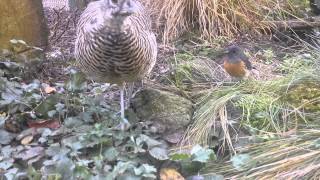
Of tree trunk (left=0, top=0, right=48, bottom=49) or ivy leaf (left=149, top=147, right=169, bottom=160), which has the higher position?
tree trunk (left=0, top=0, right=48, bottom=49)

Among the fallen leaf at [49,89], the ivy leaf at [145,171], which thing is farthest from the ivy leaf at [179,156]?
the fallen leaf at [49,89]

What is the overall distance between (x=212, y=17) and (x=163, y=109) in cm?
202

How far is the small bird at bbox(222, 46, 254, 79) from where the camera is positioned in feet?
12.6

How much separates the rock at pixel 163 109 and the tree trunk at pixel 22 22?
37.7 inches

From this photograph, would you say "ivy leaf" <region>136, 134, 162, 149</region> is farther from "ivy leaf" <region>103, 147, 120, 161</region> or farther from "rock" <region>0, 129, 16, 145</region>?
"rock" <region>0, 129, 16, 145</region>

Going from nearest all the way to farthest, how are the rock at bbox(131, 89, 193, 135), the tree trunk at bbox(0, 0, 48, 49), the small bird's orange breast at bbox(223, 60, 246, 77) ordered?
1. the rock at bbox(131, 89, 193, 135)
2. the small bird's orange breast at bbox(223, 60, 246, 77)
3. the tree trunk at bbox(0, 0, 48, 49)

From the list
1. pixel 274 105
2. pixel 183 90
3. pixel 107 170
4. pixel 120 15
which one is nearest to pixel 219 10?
pixel 183 90

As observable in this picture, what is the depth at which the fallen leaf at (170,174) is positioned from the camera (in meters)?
2.78

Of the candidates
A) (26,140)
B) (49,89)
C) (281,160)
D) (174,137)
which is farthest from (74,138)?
(281,160)

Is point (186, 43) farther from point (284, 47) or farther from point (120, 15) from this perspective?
point (120, 15)

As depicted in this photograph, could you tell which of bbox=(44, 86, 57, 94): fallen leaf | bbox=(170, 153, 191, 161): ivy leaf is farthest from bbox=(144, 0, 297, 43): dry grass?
bbox=(170, 153, 191, 161): ivy leaf

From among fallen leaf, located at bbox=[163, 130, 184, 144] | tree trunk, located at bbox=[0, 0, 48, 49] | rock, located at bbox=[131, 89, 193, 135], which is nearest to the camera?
fallen leaf, located at bbox=[163, 130, 184, 144]

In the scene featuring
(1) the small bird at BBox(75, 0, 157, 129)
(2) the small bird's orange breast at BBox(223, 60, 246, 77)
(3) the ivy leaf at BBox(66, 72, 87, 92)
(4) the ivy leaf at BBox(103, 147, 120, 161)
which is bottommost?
(4) the ivy leaf at BBox(103, 147, 120, 161)

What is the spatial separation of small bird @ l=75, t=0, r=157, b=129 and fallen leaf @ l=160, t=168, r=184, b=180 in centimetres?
44
